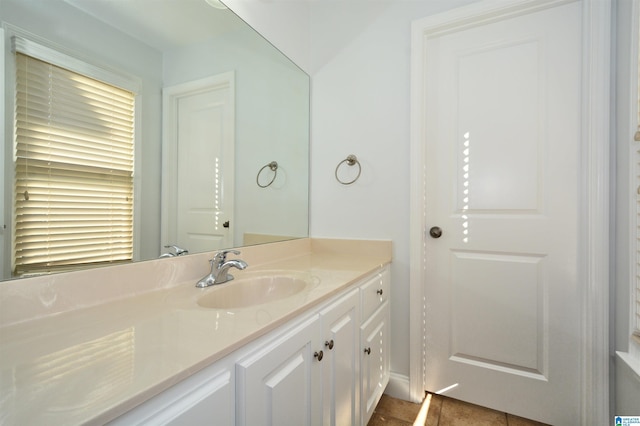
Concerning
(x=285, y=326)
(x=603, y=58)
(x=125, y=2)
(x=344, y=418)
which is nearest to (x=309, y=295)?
(x=285, y=326)

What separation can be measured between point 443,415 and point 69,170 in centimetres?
187

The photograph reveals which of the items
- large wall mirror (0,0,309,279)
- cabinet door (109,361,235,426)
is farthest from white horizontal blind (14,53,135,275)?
cabinet door (109,361,235,426)

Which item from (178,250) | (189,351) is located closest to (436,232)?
(178,250)

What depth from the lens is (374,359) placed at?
1386 millimetres

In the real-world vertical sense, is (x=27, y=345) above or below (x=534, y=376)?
above

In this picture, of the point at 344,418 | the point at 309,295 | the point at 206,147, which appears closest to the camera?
the point at 309,295

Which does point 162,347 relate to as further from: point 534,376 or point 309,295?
point 534,376

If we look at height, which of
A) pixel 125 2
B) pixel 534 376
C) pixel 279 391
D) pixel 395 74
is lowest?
pixel 534 376

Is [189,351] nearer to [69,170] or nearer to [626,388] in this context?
[69,170]

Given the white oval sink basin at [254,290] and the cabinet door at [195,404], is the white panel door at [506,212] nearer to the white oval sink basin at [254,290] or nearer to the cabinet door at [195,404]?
the white oval sink basin at [254,290]

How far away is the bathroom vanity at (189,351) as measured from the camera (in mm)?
419

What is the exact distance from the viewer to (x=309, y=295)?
34.9 inches

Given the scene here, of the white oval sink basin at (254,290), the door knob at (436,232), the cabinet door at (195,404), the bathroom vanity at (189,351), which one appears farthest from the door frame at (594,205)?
the cabinet door at (195,404)

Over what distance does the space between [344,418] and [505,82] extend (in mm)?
1703
